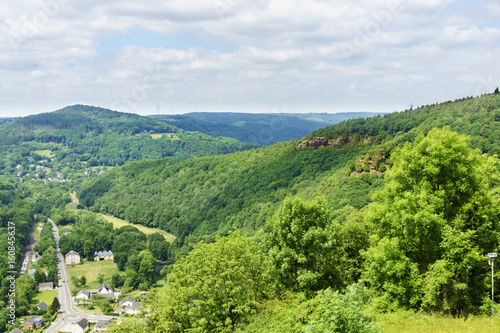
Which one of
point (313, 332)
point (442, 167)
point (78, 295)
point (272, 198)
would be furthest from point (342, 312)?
point (272, 198)

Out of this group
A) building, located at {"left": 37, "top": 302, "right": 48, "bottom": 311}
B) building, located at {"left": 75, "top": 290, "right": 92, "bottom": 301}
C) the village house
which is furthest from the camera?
building, located at {"left": 75, "top": 290, "right": 92, "bottom": 301}

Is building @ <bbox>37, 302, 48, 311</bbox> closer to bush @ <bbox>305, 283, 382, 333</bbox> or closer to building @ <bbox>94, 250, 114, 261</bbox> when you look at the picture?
building @ <bbox>94, 250, 114, 261</bbox>

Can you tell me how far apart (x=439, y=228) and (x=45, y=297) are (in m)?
91.3

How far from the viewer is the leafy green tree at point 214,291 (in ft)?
83.4

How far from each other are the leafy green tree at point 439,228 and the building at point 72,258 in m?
116

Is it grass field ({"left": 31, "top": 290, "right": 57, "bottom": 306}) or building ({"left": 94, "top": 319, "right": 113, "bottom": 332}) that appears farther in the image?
grass field ({"left": 31, "top": 290, "right": 57, "bottom": 306})

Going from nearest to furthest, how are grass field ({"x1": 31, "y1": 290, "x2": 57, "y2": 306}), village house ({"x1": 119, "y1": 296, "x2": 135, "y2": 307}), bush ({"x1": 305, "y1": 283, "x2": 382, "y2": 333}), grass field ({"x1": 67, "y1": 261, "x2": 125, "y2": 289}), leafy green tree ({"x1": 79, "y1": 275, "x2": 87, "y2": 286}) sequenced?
1. bush ({"x1": 305, "y1": 283, "x2": 382, "y2": 333})
2. village house ({"x1": 119, "y1": 296, "x2": 135, "y2": 307})
3. grass field ({"x1": 31, "y1": 290, "x2": 57, "y2": 306})
4. leafy green tree ({"x1": 79, "y1": 275, "x2": 87, "y2": 286})
5. grass field ({"x1": 67, "y1": 261, "x2": 125, "y2": 289})

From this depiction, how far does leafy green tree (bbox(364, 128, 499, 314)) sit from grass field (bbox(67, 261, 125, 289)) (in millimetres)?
93399

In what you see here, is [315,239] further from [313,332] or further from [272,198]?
[272,198]

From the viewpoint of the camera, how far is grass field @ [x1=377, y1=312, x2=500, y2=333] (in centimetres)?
1797

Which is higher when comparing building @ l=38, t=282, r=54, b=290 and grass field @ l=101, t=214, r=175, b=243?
building @ l=38, t=282, r=54, b=290

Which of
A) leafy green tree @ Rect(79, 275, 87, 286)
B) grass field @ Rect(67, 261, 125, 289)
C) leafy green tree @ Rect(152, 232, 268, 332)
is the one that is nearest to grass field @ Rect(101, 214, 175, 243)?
grass field @ Rect(67, 261, 125, 289)

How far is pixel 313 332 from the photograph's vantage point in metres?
14.0

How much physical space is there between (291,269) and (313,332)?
41.8 feet
